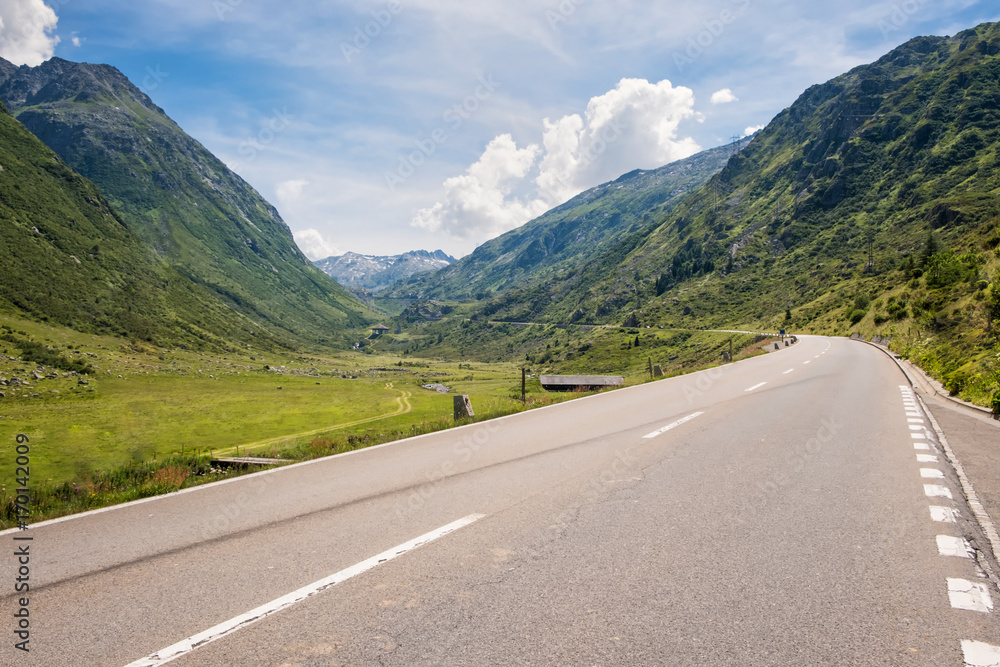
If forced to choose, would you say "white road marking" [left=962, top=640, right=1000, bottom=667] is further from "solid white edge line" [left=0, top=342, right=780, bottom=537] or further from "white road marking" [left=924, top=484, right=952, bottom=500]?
"solid white edge line" [left=0, top=342, right=780, bottom=537]

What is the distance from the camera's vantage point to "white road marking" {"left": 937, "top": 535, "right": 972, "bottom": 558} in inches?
196

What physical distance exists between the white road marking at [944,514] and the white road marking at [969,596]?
6.20ft

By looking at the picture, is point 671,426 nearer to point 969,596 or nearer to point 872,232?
point 969,596

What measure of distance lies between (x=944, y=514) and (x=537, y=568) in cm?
544

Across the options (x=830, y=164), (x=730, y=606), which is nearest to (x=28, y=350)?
(x=730, y=606)

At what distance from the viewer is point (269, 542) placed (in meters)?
5.44

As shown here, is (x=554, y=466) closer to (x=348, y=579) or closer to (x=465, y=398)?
(x=348, y=579)

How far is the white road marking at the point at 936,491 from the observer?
6762 millimetres

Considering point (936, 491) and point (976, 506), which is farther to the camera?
point (936, 491)
